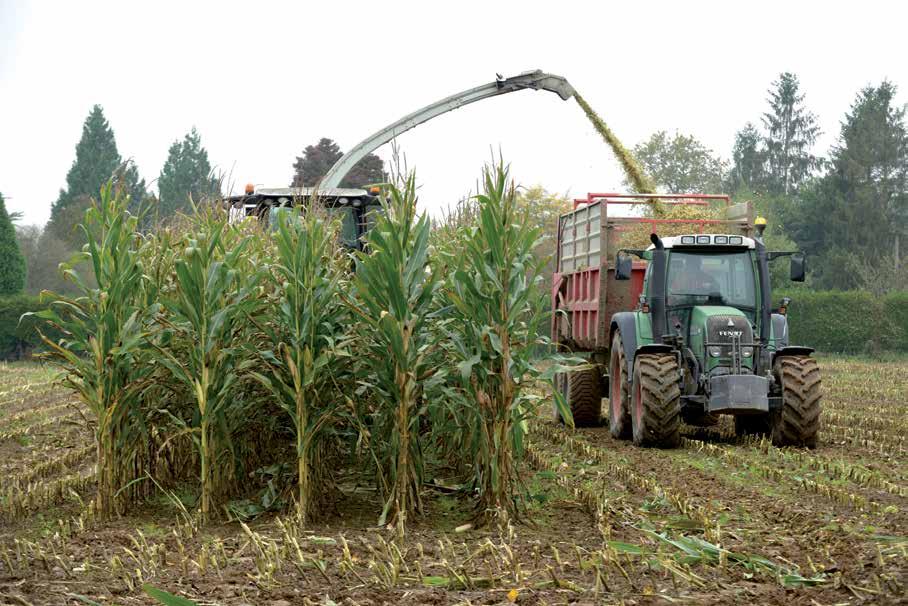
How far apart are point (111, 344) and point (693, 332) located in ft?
21.1

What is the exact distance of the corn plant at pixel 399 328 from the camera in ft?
24.8

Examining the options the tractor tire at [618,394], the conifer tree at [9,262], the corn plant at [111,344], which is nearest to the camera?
the corn plant at [111,344]

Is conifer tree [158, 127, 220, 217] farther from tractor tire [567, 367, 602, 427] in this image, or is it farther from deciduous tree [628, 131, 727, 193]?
tractor tire [567, 367, 602, 427]

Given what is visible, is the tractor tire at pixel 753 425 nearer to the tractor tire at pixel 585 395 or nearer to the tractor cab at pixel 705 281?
the tractor cab at pixel 705 281

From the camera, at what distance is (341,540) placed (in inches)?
272

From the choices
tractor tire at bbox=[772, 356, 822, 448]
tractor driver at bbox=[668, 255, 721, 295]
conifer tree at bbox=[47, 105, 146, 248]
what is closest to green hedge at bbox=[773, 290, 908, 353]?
tractor driver at bbox=[668, 255, 721, 295]

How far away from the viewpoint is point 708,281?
40.1 feet

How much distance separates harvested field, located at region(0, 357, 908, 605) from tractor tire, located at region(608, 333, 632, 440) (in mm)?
1432

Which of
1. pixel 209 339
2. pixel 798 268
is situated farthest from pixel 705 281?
pixel 209 339

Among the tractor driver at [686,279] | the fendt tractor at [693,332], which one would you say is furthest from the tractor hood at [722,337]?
the tractor driver at [686,279]

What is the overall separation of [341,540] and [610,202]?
7.48 metres

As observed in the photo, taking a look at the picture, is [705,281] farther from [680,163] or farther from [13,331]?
[680,163]

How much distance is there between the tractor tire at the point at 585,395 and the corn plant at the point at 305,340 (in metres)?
6.98

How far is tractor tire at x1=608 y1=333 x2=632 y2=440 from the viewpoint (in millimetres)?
12500
